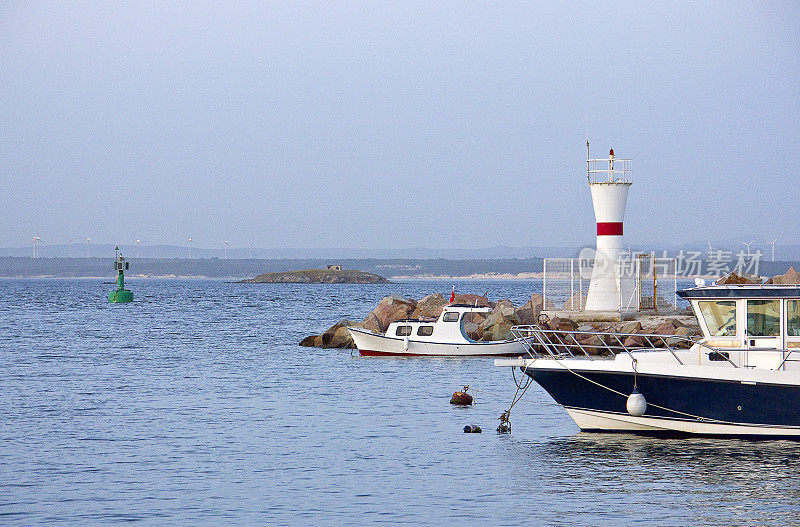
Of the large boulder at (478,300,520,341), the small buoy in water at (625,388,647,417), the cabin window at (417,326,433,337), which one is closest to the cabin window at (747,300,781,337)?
the small buoy in water at (625,388,647,417)

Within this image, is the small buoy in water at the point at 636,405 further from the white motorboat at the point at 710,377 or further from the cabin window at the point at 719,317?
the cabin window at the point at 719,317

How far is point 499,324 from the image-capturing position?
139ft

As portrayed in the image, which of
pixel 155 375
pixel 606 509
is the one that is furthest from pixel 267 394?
pixel 606 509

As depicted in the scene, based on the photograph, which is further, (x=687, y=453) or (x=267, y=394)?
(x=267, y=394)

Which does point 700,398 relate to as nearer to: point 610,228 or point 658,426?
point 658,426

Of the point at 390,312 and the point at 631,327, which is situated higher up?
the point at 631,327

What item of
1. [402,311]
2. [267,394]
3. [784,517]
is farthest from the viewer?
[402,311]

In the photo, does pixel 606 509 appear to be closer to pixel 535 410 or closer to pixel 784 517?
pixel 784 517

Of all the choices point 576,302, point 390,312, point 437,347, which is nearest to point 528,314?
point 576,302

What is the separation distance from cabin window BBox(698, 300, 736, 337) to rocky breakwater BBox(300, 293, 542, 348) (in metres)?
22.0

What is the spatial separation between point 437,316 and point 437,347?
6.38 metres

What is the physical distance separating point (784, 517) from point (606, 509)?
2.41 m

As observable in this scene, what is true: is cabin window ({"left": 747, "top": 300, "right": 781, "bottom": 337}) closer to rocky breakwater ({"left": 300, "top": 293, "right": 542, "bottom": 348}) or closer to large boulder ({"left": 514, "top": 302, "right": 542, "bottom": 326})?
rocky breakwater ({"left": 300, "top": 293, "right": 542, "bottom": 348})

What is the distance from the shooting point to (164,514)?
14.5 m
